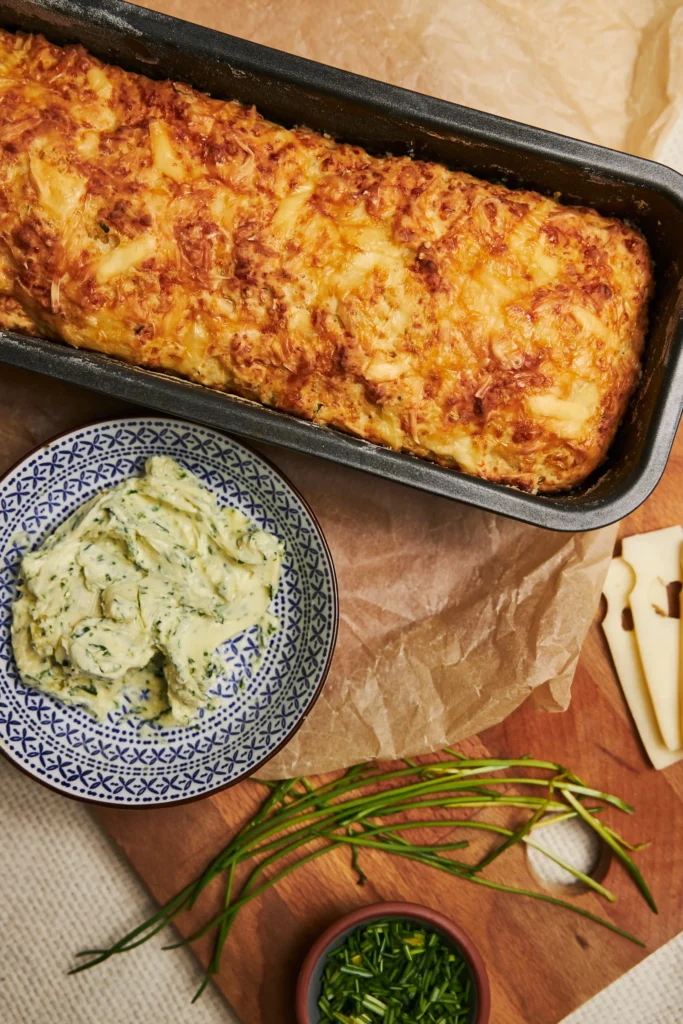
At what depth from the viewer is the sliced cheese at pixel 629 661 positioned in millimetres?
2271

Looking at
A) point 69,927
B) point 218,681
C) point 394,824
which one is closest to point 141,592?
point 218,681

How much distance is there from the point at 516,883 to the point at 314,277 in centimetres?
171

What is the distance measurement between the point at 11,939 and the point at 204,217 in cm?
201

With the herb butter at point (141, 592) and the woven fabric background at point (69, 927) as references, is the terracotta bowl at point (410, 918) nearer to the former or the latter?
the woven fabric background at point (69, 927)

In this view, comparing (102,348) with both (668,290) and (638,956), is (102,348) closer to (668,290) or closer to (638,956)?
(668,290)

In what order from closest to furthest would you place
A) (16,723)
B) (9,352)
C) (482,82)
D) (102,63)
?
1. (9,352)
2. (102,63)
3. (16,723)
4. (482,82)

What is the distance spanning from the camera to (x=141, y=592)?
200 cm

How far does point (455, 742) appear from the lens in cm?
224

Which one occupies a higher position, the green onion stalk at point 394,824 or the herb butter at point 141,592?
the herb butter at point 141,592

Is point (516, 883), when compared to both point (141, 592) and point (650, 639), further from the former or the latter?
point (141, 592)

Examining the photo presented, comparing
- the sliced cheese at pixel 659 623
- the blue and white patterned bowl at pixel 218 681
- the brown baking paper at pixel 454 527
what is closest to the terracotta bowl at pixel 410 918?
the brown baking paper at pixel 454 527

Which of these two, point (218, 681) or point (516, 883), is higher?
point (218, 681)

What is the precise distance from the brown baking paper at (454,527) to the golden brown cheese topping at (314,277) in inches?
17.1

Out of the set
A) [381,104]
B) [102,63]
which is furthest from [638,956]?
[102,63]
